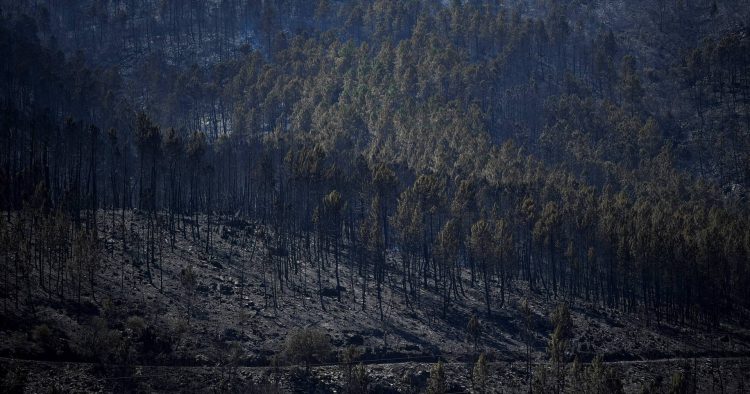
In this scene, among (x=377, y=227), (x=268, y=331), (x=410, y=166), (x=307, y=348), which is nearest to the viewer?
(x=307, y=348)

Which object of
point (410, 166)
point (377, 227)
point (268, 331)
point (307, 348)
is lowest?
point (268, 331)

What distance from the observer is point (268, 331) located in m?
78.0

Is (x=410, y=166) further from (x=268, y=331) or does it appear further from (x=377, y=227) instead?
(x=268, y=331)

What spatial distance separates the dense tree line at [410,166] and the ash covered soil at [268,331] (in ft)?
6.88

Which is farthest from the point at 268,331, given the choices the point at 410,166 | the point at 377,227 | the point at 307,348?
the point at 410,166

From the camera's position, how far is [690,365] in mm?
81188

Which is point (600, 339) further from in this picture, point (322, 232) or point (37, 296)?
point (37, 296)

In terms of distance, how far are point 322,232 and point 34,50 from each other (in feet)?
272

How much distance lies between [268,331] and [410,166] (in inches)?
2584

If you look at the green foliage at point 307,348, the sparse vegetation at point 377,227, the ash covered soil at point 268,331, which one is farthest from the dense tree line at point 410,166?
the green foliage at point 307,348

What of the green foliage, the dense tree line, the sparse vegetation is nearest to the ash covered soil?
the sparse vegetation

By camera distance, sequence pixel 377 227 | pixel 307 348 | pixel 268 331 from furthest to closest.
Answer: pixel 377 227 → pixel 268 331 → pixel 307 348

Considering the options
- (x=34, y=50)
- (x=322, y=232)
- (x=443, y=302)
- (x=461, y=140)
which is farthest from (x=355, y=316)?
(x=34, y=50)

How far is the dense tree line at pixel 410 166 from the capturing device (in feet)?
315
